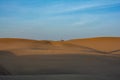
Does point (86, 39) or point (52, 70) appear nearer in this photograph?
point (52, 70)

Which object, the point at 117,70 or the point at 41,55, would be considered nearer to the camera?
the point at 117,70

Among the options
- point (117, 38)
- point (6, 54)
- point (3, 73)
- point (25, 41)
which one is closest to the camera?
point (3, 73)

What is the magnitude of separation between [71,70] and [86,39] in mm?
4670

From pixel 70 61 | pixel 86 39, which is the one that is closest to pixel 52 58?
pixel 70 61

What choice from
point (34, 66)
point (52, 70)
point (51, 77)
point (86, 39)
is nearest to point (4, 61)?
point (34, 66)

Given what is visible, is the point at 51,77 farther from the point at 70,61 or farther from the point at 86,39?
the point at 86,39

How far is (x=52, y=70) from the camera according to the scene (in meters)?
3.79

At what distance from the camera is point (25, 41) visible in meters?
7.41

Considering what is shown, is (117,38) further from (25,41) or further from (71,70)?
(71,70)

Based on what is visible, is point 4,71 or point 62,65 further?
point 62,65

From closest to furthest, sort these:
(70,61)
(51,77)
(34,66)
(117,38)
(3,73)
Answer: (51,77)
(3,73)
(34,66)
(70,61)
(117,38)

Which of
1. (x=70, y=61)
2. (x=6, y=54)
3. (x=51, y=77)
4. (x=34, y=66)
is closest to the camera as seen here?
(x=51, y=77)

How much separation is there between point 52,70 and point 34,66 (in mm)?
293

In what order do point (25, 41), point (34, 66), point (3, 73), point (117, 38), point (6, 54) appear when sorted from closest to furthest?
point (3, 73) < point (34, 66) < point (6, 54) < point (25, 41) < point (117, 38)
